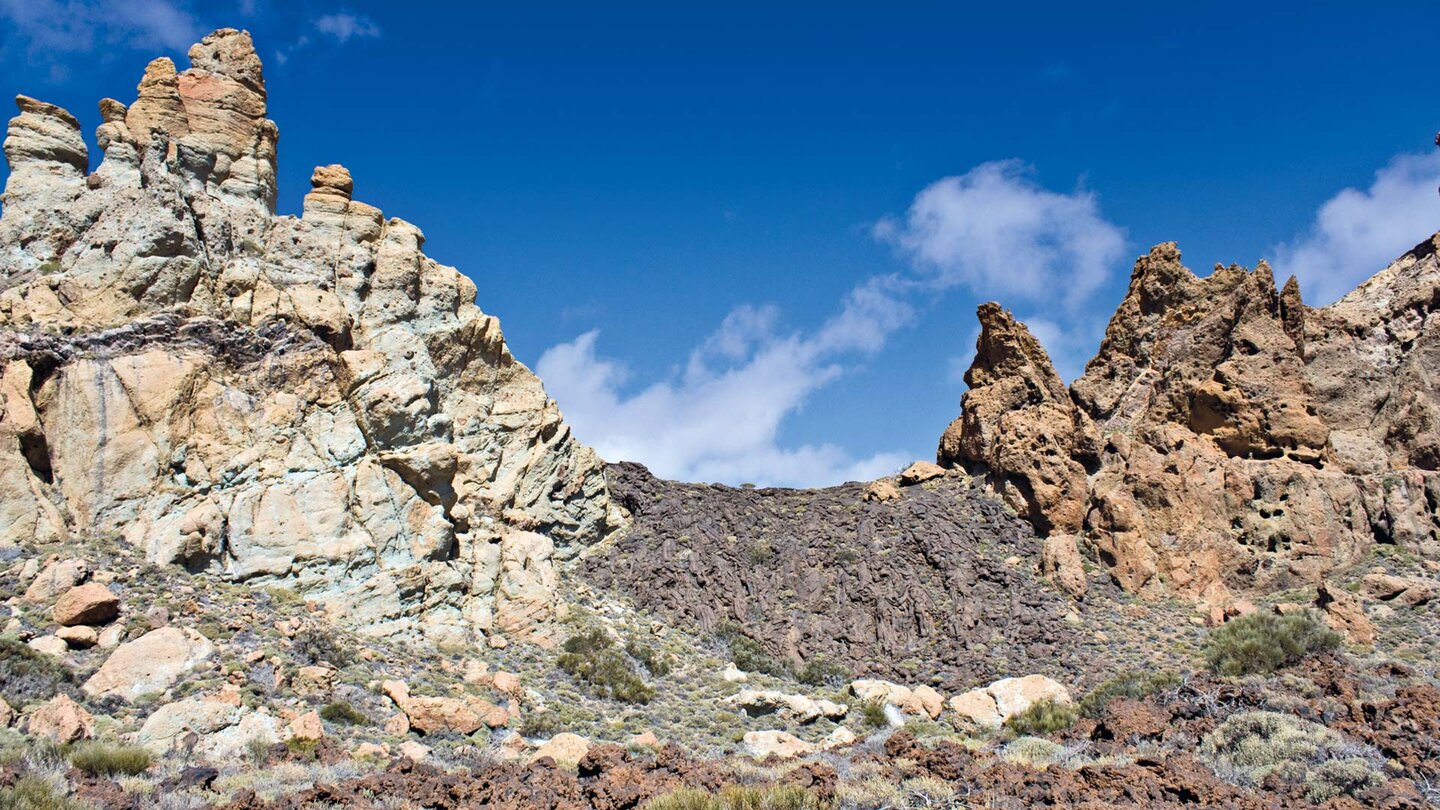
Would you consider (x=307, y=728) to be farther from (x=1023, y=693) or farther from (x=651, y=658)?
(x=1023, y=693)

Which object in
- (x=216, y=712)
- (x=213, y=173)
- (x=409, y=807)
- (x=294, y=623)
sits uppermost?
(x=213, y=173)

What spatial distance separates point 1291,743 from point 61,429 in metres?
31.4

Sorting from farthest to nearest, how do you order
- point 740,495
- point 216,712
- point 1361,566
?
point 740,495 → point 1361,566 → point 216,712

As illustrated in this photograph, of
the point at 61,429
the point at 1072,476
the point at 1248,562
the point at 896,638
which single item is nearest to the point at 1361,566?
the point at 1248,562

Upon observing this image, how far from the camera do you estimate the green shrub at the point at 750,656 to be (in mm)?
35456

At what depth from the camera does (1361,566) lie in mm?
35062

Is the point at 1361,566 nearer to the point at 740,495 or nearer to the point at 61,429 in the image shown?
the point at 740,495

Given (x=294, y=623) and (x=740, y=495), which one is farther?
(x=740, y=495)

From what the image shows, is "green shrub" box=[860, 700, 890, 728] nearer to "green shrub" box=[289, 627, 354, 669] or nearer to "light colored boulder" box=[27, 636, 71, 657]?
"green shrub" box=[289, 627, 354, 669]

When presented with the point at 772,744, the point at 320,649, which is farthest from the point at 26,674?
the point at 772,744

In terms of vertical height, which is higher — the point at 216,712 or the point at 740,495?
the point at 740,495

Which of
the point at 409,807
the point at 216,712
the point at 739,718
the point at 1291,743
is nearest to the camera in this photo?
the point at 409,807

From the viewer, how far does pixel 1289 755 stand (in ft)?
45.1

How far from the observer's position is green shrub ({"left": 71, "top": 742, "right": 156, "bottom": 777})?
13.9 m
